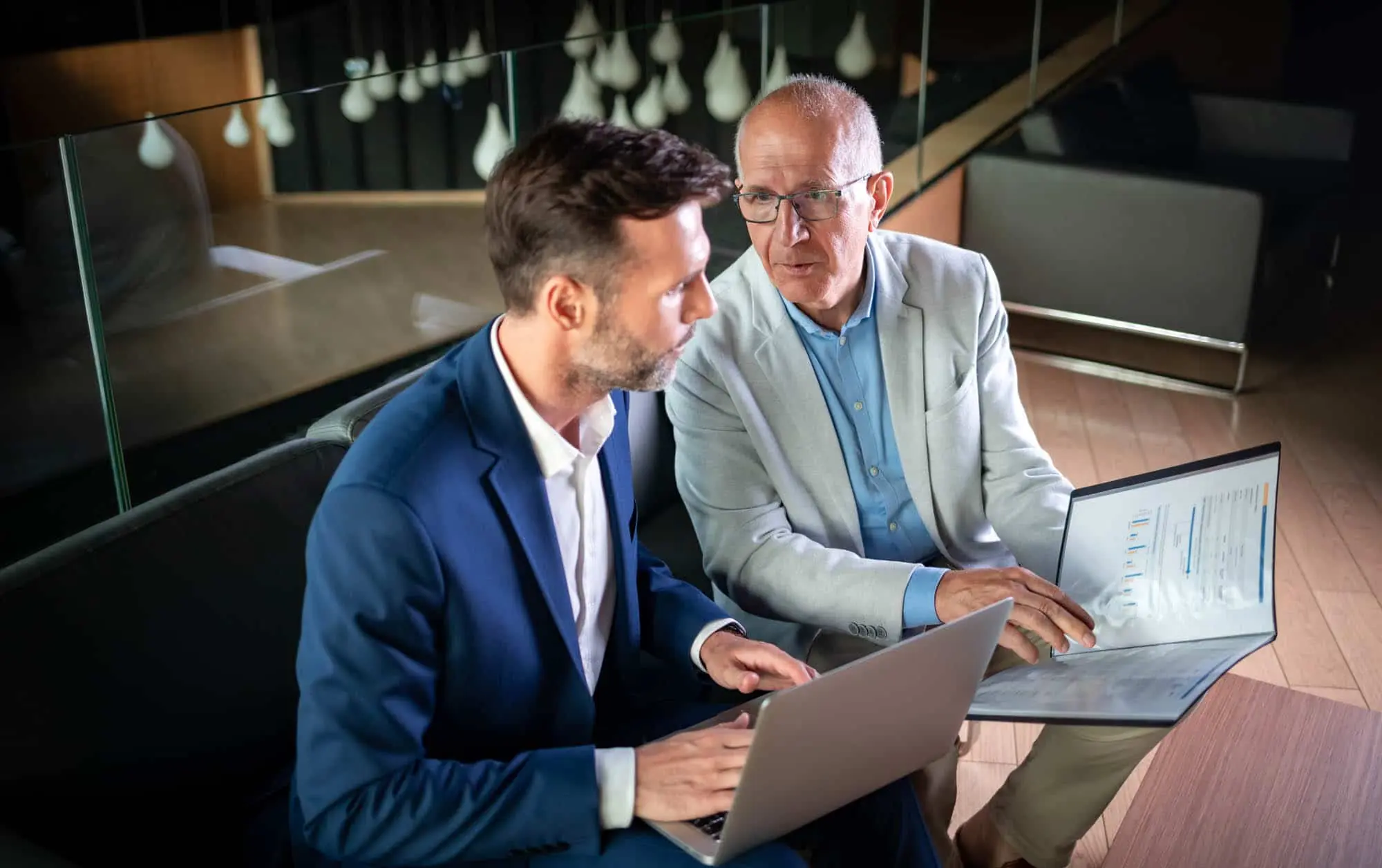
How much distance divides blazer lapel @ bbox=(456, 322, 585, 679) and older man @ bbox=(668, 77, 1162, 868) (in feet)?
1.67

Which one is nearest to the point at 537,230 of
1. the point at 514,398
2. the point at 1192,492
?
the point at 514,398

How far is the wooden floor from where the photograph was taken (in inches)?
94.3

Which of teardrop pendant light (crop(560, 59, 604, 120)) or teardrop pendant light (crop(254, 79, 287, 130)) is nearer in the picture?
teardrop pendant light (crop(254, 79, 287, 130))

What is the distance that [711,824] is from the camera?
1.29 m

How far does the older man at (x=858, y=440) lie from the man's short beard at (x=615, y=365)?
50cm

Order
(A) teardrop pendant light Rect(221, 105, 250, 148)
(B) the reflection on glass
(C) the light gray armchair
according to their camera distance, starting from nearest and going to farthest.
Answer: (B) the reflection on glass → (A) teardrop pendant light Rect(221, 105, 250, 148) → (C) the light gray armchair

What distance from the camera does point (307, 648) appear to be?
1208 mm

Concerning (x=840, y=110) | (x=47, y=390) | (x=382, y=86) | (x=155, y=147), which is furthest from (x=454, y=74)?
(x=840, y=110)

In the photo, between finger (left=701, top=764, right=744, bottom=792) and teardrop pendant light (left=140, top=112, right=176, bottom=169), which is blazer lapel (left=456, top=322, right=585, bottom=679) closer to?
finger (left=701, top=764, right=744, bottom=792)

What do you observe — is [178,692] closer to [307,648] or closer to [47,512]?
[307,648]

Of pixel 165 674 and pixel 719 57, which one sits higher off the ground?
pixel 719 57

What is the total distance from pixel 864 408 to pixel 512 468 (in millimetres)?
719

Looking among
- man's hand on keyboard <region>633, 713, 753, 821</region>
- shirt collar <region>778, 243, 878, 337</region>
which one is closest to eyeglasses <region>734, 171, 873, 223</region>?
shirt collar <region>778, 243, 878, 337</region>

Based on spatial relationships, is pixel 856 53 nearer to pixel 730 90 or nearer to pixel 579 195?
pixel 730 90
